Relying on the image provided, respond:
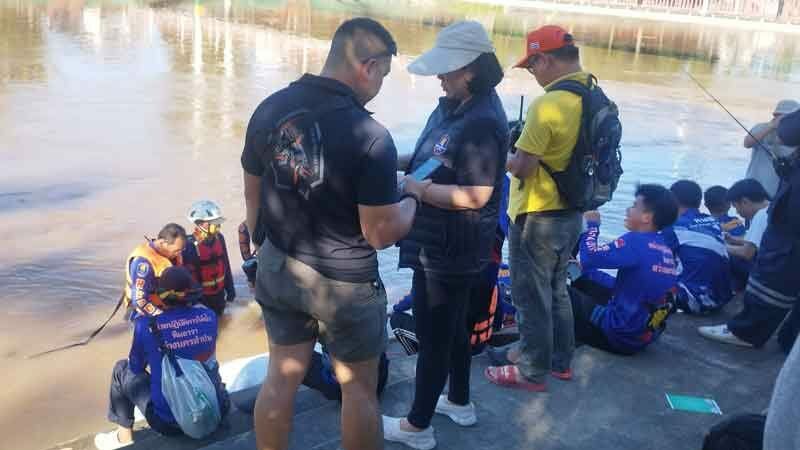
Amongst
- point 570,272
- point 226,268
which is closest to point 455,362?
→ point 570,272

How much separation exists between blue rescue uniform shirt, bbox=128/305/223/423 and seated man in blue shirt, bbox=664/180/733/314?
2.82 meters

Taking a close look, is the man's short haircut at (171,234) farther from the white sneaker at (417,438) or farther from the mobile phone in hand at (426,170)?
the mobile phone in hand at (426,170)

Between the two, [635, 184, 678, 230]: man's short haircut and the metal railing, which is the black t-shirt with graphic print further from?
the metal railing

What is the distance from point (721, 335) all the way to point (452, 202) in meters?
2.37

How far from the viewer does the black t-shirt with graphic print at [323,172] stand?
88.1 inches

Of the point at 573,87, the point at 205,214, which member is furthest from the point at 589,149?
the point at 205,214

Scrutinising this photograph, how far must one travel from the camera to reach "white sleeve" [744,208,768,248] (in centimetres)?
488

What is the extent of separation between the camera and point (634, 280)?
3.99m

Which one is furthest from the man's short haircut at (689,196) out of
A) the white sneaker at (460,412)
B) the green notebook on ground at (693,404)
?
the white sneaker at (460,412)

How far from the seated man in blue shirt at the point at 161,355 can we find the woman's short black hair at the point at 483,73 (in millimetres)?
1749

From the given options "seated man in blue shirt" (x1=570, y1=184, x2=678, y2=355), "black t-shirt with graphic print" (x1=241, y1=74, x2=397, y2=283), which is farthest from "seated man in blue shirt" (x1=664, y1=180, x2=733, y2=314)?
"black t-shirt with graphic print" (x1=241, y1=74, x2=397, y2=283)

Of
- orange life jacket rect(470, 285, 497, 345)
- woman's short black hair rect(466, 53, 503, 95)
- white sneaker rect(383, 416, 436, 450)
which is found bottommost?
white sneaker rect(383, 416, 436, 450)

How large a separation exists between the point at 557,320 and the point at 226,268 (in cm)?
404

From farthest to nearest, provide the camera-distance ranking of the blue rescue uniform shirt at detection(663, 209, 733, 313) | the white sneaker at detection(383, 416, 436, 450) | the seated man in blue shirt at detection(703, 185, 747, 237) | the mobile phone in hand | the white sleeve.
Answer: the seated man in blue shirt at detection(703, 185, 747, 237) → the white sleeve → the blue rescue uniform shirt at detection(663, 209, 733, 313) → the white sneaker at detection(383, 416, 436, 450) → the mobile phone in hand
